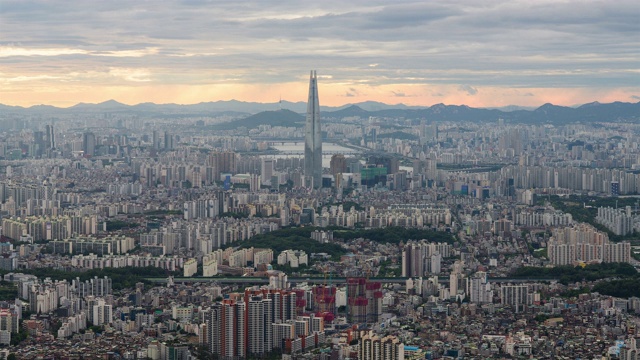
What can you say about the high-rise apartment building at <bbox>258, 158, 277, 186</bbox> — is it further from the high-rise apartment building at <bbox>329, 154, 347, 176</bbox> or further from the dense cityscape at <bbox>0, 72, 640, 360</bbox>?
the high-rise apartment building at <bbox>329, 154, 347, 176</bbox>

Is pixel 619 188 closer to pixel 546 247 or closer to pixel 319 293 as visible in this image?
pixel 546 247

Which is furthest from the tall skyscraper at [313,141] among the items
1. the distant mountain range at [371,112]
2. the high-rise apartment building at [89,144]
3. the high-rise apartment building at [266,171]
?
the distant mountain range at [371,112]

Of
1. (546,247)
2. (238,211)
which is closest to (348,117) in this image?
(238,211)

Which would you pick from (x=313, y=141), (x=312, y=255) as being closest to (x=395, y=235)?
(x=312, y=255)

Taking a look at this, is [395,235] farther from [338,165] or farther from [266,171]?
[266,171]

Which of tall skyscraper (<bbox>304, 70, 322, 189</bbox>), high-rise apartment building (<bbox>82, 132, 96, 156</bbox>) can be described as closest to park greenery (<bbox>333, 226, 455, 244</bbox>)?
tall skyscraper (<bbox>304, 70, 322, 189</bbox>)

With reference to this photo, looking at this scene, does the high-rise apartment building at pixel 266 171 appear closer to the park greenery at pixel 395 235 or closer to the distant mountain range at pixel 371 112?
the park greenery at pixel 395 235
